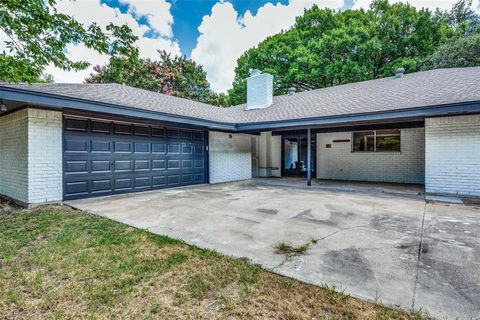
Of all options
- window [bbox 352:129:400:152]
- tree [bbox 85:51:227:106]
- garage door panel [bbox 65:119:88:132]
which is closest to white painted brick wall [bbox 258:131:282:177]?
window [bbox 352:129:400:152]

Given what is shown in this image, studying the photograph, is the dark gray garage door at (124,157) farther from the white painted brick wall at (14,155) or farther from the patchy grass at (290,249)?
the patchy grass at (290,249)

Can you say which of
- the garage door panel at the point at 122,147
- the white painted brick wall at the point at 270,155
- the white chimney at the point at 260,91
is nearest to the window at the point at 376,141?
the white painted brick wall at the point at 270,155

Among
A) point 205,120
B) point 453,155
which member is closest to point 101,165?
point 205,120

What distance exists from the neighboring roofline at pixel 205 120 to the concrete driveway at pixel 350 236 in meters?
2.43

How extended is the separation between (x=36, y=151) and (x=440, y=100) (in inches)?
423

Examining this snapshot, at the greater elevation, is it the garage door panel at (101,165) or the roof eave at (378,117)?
the roof eave at (378,117)

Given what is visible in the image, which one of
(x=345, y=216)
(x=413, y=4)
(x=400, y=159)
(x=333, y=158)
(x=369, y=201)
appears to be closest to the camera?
(x=345, y=216)

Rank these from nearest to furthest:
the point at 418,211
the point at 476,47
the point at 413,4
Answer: the point at 418,211 < the point at 476,47 < the point at 413,4

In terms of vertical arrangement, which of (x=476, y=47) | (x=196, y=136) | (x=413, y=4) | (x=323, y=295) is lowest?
(x=323, y=295)

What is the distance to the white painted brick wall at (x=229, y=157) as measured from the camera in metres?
10.6

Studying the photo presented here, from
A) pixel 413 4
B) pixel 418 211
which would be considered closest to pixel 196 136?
pixel 418 211

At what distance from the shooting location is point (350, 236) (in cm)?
367

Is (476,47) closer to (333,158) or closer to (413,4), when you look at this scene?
(413,4)

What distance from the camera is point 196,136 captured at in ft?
32.6
